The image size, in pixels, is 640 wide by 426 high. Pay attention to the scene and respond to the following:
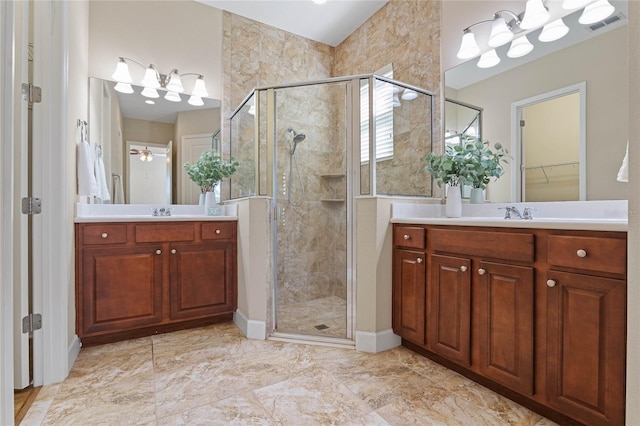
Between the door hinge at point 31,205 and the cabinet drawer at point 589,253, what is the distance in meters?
2.48

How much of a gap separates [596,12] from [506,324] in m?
1.69

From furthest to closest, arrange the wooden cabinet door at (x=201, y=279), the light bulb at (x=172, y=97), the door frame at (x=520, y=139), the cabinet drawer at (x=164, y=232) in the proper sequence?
the light bulb at (x=172, y=97), the wooden cabinet door at (x=201, y=279), the cabinet drawer at (x=164, y=232), the door frame at (x=520, y=139)

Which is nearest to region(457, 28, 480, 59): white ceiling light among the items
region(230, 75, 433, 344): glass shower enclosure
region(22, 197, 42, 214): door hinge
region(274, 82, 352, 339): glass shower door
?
region(230, 75, 433, 344): glass shower enclosure

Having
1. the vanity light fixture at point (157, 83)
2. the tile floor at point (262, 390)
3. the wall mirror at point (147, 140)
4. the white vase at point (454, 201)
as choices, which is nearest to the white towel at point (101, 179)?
the wall mirror at point (147, 140)

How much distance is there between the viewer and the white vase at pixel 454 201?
87.3 inches

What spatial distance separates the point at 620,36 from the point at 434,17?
1268mm

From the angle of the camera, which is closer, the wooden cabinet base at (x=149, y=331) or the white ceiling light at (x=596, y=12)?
the white ceiling light at (x=596, y=12)

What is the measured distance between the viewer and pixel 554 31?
1.86m

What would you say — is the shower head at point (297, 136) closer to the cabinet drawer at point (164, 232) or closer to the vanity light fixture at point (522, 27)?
the cabinet drawer at point (164, 232)

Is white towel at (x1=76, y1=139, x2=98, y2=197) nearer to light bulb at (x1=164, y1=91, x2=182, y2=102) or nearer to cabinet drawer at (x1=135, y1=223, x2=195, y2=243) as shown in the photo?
cabinet drawer at (x1=135, y1=223, x2=195, y2=243)

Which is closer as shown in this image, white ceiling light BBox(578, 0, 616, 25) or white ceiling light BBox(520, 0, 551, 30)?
white ceiling light BBox(578, 0, 616, 25)

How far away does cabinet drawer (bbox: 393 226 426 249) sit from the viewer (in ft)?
6.49

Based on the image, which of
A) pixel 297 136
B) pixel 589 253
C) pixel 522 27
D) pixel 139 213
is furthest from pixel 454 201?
pixel 139 213

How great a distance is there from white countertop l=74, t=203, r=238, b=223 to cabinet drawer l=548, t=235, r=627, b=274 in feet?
6.98
